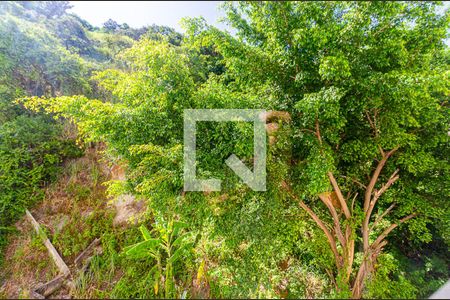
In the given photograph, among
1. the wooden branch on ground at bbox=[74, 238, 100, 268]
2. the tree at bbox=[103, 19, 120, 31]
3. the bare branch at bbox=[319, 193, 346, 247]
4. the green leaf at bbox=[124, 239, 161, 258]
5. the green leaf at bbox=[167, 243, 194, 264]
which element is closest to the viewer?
the green leaf at bbox=[124, 239, 161, 258]

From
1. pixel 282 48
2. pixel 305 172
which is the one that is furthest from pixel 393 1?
pixel 305 172

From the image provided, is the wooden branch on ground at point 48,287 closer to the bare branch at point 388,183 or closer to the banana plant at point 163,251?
the banana plant at point 163,251

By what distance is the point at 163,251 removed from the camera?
421 cm

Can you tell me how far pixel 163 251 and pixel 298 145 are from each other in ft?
10.8

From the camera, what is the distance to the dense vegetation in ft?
8.84

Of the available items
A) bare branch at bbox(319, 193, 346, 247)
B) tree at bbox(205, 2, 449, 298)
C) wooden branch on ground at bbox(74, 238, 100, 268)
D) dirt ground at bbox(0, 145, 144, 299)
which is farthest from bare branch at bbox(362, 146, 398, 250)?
wooden branch on ground at bbox(74, 238, 100, 268)

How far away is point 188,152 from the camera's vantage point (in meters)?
2.95

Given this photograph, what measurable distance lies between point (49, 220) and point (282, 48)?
19.8 ft

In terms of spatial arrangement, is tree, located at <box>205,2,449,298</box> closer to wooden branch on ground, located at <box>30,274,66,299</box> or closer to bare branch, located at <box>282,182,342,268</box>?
bare branch, located at <box>282,182,342,268</box>

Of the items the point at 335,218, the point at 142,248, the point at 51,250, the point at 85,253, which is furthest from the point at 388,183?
the point at 51,250

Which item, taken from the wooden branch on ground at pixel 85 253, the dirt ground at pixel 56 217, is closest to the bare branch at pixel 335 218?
the dirt ground at pixel 56 217

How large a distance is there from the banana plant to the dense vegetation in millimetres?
34

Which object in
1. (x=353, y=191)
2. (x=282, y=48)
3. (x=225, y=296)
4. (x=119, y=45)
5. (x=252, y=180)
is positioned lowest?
(x=225, y=296)

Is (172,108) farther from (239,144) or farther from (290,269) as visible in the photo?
(290,269)
